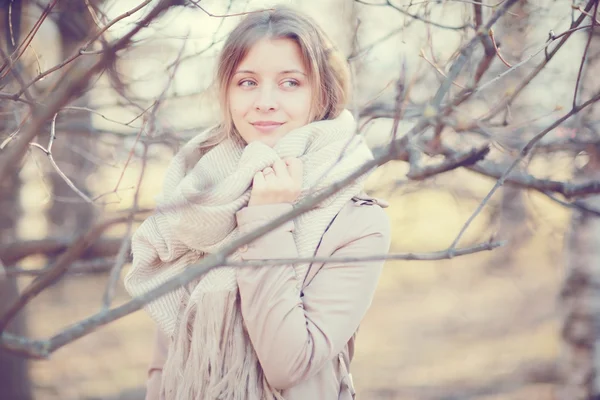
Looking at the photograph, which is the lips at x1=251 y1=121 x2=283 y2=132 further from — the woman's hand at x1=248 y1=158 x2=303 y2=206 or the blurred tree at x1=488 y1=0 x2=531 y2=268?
the blurred tree at x1=488 y1=0 x2=531 y2=268

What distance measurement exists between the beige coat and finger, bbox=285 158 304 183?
0.10m

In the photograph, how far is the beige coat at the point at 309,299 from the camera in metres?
1.41

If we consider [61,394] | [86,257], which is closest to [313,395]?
[86,257]

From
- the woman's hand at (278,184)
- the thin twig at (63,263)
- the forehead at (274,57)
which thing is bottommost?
the thin twig at (63,263)

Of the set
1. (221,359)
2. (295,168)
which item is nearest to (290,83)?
(295,168)

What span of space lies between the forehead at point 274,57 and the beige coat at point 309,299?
0.41 m

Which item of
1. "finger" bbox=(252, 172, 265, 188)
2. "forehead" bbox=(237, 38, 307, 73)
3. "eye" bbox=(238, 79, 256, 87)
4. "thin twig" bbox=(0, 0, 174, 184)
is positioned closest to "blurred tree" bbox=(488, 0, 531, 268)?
"forehead" bbox=(237, 38, 307, 73)

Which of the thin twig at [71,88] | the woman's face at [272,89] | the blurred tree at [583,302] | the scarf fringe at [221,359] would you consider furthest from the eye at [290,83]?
the blurred tree at [583,302]

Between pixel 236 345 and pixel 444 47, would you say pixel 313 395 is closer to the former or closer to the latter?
pixel 236 345

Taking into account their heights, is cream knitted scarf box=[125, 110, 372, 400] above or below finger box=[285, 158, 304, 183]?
below

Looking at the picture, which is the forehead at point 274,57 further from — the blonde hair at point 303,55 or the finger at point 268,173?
the finger at point 268,173

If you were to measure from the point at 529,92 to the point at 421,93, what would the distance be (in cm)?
91

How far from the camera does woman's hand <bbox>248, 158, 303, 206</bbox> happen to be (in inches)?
58.9

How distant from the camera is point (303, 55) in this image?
1685 mm
